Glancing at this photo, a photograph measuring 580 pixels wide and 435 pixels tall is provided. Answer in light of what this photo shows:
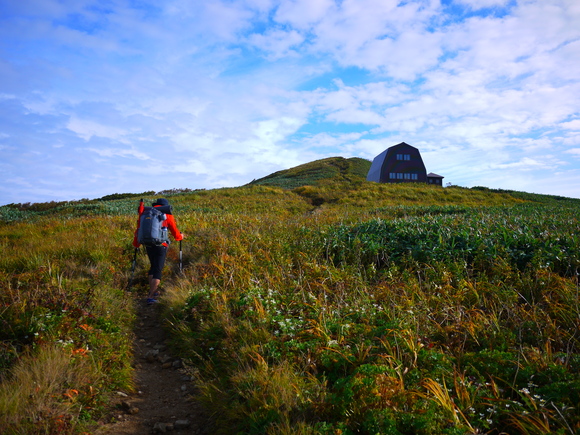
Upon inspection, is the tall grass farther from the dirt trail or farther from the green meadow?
the dirt trail

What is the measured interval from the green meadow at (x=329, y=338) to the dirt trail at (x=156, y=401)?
7.0 inches

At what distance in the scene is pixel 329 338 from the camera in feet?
13.9

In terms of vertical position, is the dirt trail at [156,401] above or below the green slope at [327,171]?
below

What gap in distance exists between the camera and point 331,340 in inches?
165

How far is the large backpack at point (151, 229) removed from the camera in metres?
7.50

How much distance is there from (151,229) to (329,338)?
4.91 meters

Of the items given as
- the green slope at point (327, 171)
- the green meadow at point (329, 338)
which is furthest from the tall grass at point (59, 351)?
the green slope at point (327, 171)

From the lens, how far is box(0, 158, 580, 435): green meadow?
306 centimetres

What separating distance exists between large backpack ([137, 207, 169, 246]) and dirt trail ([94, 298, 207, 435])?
2.22 metres

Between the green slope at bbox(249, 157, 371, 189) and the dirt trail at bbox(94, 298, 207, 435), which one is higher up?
the green slope at bbox(249, 157, 371, 189)

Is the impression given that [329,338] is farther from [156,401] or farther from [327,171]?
[327,171]

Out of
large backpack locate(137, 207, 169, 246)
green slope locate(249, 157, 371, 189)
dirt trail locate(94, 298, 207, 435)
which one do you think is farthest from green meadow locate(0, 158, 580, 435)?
green slope locate(249, 157, 371, 189)

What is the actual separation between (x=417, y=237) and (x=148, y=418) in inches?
301

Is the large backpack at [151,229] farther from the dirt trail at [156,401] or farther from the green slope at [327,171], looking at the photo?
the green slope at [327,171]
